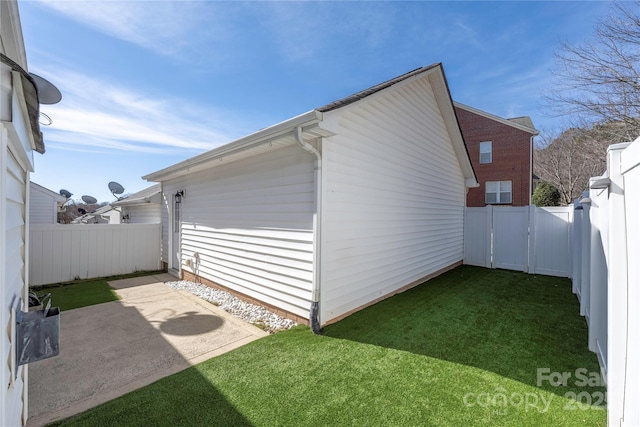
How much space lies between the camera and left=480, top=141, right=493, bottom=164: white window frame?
17.8 meters

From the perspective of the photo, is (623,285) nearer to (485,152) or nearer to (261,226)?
(261,226)

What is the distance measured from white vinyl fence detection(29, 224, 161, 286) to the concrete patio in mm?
3254

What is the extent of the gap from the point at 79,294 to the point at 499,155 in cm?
2128

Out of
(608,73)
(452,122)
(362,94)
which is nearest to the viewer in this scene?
(362,94)

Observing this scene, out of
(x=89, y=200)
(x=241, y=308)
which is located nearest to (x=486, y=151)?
(x=241, y=308)

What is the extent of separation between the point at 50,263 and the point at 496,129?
2241 centimetres

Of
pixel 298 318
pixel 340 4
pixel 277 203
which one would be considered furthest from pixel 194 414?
pixel 340 4

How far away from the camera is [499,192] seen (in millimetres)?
17516

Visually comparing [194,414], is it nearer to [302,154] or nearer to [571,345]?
[302,154]

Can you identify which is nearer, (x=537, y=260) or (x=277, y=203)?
(x=277, y=203)

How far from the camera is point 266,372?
3100 mm

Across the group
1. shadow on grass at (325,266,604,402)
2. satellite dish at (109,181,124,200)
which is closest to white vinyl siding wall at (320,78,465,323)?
shadow on grass at (325,266,604,402)

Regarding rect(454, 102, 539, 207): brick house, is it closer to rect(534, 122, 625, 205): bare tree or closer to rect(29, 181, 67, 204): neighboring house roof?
rect(534, 122, 625, 205): bare tree

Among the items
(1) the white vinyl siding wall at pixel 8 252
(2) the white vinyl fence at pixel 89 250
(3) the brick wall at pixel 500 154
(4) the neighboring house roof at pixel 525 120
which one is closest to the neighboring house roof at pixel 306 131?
(2) the white vinyl fence at pixel 89 250
